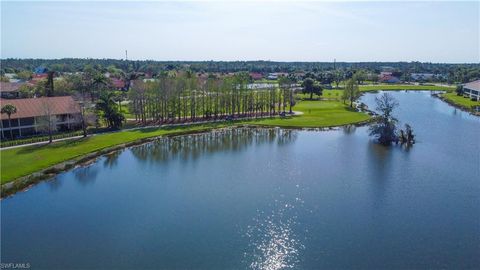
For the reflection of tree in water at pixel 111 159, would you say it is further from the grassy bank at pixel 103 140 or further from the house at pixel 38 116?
the house at pixel 38 116

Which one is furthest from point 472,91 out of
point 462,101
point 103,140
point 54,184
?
point 54,184

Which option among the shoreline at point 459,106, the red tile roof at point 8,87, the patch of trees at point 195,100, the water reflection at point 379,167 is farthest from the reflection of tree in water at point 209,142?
the red tile roof at point 8,87

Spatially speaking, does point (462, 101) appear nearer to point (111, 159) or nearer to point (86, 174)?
point (111, 159)

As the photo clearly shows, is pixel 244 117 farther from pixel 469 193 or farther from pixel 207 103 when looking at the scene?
pixel 469 193

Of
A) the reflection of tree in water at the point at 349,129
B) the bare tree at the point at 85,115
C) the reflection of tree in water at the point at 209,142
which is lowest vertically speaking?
the reflection of tree in water at the point at 209,142

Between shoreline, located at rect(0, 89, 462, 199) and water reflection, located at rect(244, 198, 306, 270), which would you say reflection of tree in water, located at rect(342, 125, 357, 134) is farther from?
water reflection, located at rect(244, 198, 306, 270)

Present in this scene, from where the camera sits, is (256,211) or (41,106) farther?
(41,106)

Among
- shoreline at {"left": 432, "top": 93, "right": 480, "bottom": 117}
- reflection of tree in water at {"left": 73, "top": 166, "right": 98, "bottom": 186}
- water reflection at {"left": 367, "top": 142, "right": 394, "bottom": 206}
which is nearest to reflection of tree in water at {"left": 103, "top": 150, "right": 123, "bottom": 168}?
reflection of tree in water at {"left": 73, "top": 166, "right": 98, "bottom": 186}
